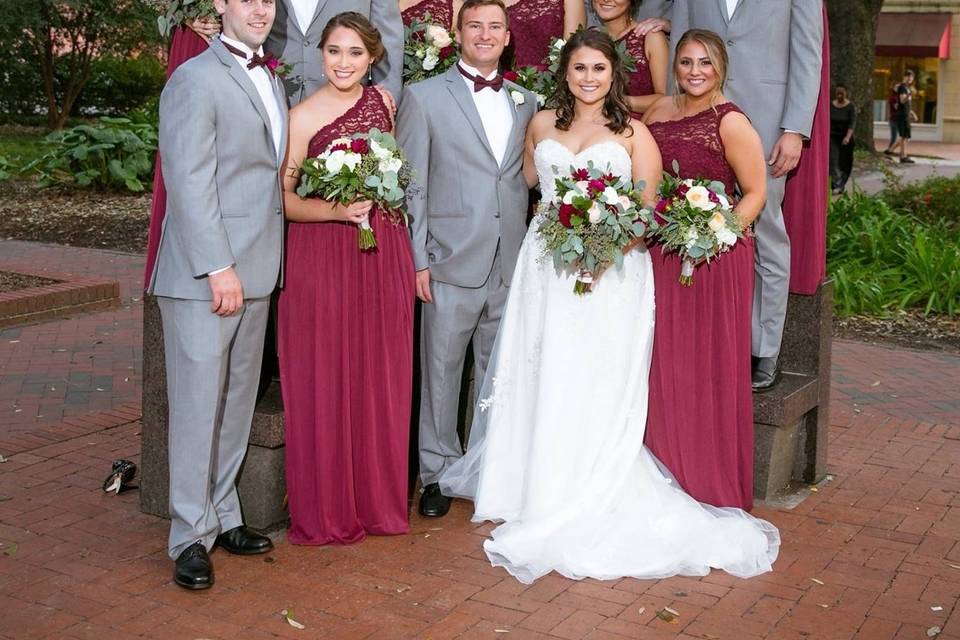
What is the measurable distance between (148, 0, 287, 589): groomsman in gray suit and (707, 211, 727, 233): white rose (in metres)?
1.86

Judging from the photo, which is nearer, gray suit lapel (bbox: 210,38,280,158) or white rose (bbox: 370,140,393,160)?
gray suit lapel (bbox: 210,38,280,158)

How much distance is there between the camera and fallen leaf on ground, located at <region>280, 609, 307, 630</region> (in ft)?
14.7

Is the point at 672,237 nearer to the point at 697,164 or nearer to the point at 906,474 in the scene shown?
the point at 697,164

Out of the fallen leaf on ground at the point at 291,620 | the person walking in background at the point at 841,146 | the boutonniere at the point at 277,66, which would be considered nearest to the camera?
the fallen leaf on ground at the point at 291,620

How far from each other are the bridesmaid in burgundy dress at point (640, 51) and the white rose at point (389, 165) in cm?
146

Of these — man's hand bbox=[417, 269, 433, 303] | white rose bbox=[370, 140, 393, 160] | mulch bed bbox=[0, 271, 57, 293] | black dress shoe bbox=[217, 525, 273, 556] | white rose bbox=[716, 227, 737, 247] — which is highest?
white rose bbox=[370, 140, 393, 160]

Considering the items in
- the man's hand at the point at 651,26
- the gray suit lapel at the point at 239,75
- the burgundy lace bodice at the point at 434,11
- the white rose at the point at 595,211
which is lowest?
the white rose at the point at 595,211

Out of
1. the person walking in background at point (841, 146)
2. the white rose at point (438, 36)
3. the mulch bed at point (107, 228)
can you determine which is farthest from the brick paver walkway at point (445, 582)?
the person walking in background at point (841, 146)

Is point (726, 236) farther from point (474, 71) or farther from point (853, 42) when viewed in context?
point (853, 42)

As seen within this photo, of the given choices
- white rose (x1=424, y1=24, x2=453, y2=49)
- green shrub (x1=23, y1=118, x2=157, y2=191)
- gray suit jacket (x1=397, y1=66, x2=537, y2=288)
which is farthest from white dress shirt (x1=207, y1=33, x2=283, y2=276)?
green shrub (x1=23, y1=118, x2=157, y2=191)

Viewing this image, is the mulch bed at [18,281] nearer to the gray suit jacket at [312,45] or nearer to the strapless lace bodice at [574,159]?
the gray suit jacket at [312,45]

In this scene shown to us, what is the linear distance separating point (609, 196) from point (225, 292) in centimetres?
164

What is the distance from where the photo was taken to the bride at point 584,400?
527cm

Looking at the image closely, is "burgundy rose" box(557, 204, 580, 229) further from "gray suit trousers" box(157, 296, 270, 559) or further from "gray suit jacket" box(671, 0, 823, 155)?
"gray suit trousers" box(157, 296, 270, 559)
